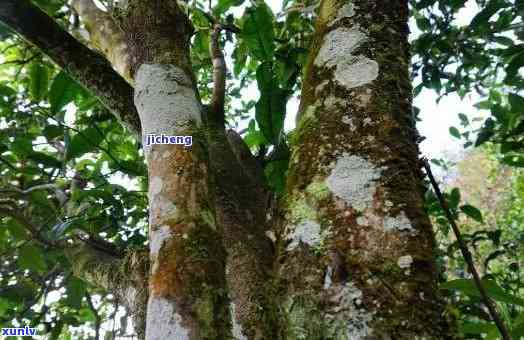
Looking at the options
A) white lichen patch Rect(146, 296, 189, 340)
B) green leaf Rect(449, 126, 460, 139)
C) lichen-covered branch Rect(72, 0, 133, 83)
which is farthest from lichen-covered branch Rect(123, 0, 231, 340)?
green leaf Rect(449, 126, 460, 139)

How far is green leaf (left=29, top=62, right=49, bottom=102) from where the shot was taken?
1.60 meters

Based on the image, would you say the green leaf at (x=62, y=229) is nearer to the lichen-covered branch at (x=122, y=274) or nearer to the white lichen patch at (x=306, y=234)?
the lichen-covered branch at (x=122, y=274)

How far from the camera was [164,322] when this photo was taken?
1.92 feet

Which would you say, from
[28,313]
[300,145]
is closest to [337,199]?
[300,145]

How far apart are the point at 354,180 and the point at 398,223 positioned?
8cm

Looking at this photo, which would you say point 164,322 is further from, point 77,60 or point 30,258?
point 30,258

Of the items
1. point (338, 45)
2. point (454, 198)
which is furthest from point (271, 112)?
point (454, 198)

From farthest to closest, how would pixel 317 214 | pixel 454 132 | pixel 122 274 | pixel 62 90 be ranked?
pixel 454 132 → pixel 62 90 → pixel 122 274 → pixel 317 214

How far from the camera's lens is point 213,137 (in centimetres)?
112

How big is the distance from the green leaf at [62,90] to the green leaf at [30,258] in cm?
55

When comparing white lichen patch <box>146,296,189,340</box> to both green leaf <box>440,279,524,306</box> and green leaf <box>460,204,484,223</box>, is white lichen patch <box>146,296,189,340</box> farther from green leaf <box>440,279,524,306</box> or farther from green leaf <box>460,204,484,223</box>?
green leaf <box>460,204,484,223</box>

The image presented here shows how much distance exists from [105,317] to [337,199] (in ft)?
7.64

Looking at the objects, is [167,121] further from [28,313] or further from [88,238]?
[28,313]

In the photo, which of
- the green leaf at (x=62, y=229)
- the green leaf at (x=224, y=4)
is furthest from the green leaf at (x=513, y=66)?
the green leaf at (x=62, y=229)
